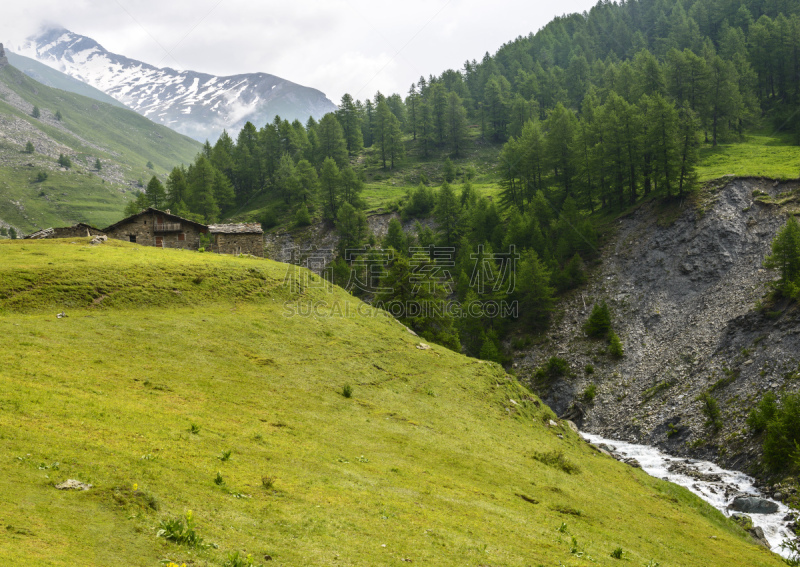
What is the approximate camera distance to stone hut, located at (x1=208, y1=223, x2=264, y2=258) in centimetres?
5978

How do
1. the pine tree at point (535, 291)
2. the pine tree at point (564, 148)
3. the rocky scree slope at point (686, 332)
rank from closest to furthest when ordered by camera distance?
the rocky scree slope at point (686, 332) → the pine tree at point (535, 291) → the pine tree at point (564, 148)

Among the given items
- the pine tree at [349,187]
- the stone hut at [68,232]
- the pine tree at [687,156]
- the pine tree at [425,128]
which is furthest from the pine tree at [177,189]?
the pine tree at [687,156]

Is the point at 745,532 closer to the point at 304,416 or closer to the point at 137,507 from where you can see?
the point at 304,416

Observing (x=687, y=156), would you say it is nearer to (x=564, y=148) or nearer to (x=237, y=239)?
(x=564, y=148)

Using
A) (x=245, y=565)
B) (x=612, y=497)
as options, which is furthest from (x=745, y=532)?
(x=245, y=565)

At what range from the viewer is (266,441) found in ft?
67.3

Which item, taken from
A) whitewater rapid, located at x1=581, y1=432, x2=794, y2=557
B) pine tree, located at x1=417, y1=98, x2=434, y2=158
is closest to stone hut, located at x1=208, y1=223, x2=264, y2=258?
whitewater rapid, located at x1=581, y1=432, x2=794, y2=557

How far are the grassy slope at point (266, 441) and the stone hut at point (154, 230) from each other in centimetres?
1565

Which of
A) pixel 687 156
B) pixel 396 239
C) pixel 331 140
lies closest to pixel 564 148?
pixel 687 156

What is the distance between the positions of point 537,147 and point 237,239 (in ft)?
219

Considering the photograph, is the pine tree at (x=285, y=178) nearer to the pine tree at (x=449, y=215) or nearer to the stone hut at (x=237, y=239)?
the pine tree at (x=449, y=215)

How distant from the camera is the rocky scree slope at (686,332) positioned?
45469mm

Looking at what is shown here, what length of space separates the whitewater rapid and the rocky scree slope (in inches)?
60.8

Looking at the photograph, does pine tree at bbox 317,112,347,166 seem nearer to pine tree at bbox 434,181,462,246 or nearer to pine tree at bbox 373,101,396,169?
pine tree at bbox 373,101,396,169
